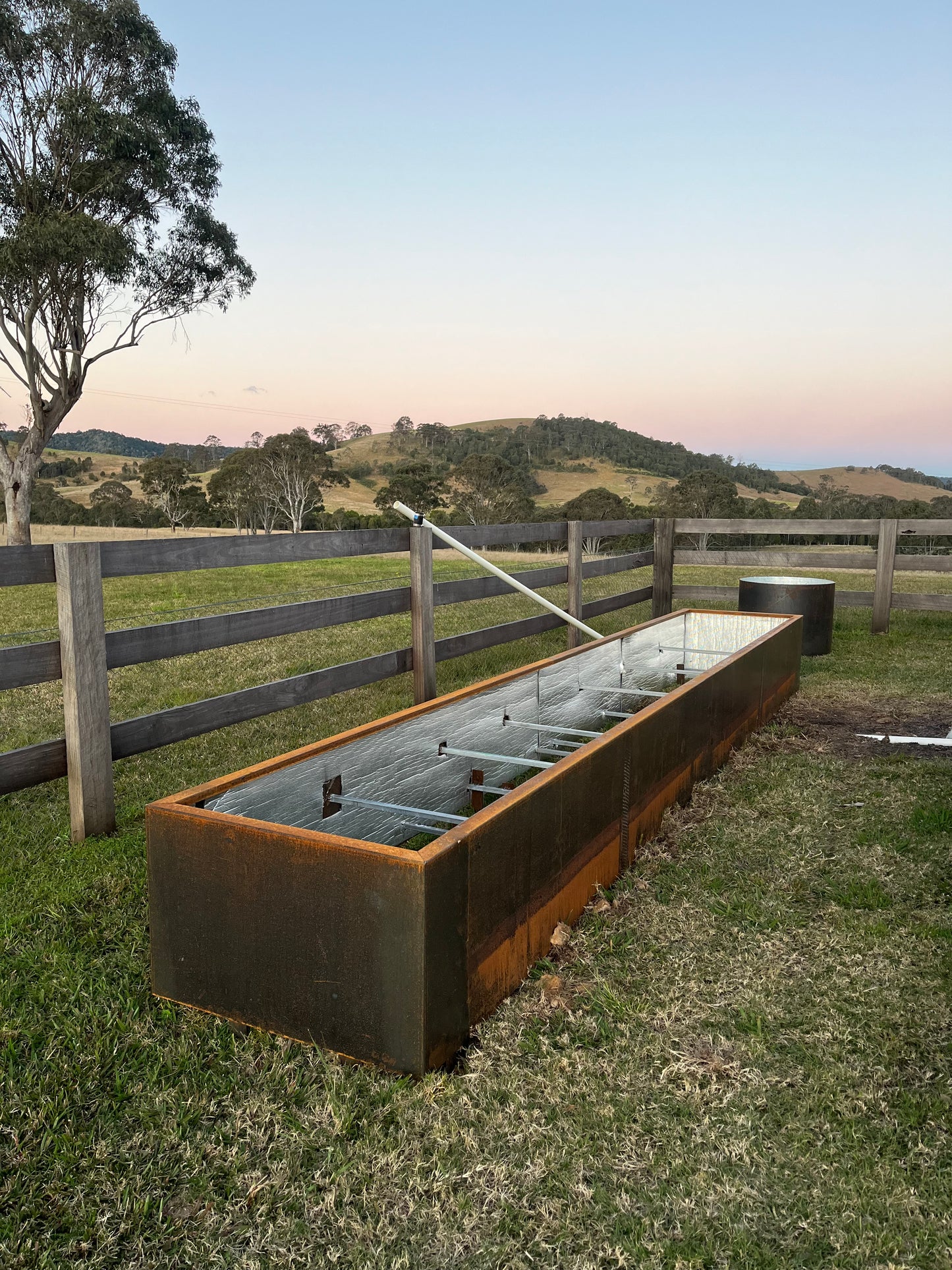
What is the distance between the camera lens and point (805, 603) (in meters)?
7.31

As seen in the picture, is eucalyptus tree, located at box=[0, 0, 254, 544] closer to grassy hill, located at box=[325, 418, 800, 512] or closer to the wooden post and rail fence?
the wooden post and rail fence

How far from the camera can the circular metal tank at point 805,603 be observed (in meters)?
7.32

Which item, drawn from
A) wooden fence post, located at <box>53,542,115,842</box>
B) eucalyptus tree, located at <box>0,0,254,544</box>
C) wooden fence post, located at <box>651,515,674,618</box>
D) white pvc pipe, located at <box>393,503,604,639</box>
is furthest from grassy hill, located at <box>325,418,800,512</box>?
wooden fence post, located at <box>53,542,115,842</box>

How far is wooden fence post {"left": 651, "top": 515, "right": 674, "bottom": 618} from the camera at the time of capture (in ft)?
29.1

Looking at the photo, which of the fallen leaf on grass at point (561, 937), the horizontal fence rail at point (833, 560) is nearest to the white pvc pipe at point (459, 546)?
the fallen leaf on grass at point (561, 937)

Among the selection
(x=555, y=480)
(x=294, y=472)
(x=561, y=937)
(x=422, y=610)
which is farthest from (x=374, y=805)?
(x=555, y=480)

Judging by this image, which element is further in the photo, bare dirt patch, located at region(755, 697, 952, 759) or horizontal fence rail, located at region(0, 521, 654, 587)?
bare dirt patch, located at region(755, 697, 952, 759)

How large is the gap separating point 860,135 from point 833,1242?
11.3 m

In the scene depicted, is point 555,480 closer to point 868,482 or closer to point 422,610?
point 868,482

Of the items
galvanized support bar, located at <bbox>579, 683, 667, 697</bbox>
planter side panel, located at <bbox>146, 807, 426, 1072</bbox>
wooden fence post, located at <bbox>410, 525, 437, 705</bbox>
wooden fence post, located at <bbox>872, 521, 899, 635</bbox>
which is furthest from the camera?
wooden fence post, located at <bbox>872, 521, 899, 635</bbox>

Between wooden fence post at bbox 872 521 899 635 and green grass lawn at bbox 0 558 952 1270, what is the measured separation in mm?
5843

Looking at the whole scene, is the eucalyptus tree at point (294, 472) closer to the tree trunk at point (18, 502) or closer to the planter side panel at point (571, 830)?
the tree trunk at point (18, 502)

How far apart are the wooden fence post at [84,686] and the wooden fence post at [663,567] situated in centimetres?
662

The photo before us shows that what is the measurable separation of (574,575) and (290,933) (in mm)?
5337
